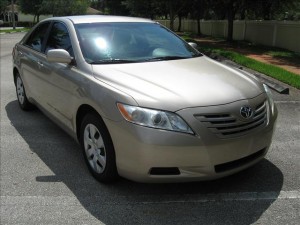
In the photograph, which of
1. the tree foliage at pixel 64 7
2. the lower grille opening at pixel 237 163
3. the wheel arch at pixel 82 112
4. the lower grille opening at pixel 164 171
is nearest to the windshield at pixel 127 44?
the wheel arch at pixel 82 112

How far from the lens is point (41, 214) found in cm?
354

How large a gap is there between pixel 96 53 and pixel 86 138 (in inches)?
38.3

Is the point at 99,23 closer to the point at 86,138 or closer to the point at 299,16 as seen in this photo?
the point at 86,138

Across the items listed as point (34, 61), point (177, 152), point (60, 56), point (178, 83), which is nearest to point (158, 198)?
point (177, 152)

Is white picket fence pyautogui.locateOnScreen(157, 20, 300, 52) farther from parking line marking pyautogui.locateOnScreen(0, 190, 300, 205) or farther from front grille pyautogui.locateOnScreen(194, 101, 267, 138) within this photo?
front grille pyautogui.locateOnScreen(194, 101, 267, 138)

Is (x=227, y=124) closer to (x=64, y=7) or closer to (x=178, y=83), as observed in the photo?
(x=178, y=83)

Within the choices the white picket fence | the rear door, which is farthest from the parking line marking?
the white picket fence

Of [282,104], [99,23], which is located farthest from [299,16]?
[99,23]

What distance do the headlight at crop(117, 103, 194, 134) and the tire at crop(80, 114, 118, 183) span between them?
1.54ft

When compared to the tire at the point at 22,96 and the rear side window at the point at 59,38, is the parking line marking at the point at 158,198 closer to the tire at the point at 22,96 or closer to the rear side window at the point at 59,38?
the rear side window at the point at 59,38

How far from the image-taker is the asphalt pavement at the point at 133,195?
344cm

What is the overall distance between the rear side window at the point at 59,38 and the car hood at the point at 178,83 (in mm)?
790

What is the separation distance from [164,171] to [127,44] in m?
1.84

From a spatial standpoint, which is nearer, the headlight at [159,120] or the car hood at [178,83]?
the headlight at [159,120]
